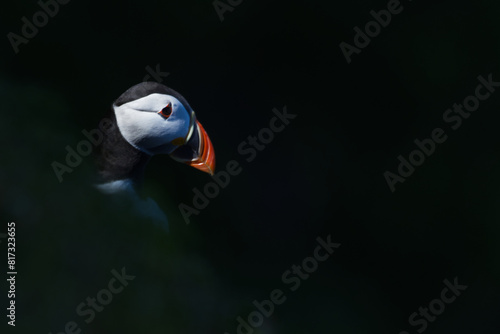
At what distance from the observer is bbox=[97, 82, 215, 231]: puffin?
2.49m

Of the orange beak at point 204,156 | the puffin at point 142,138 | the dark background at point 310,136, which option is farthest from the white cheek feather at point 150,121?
the dark background at point 310,136

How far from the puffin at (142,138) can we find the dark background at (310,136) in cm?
33

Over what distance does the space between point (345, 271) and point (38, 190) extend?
5.41 ft

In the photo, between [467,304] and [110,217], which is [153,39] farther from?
[467,304]

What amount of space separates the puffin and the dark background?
0.33 m

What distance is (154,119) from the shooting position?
2.51 metres

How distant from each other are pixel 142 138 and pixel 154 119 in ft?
0.27

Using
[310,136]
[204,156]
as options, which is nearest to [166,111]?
[204,156]

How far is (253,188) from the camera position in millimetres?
3662

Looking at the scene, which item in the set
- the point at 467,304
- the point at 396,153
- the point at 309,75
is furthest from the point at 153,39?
the point at 467,304

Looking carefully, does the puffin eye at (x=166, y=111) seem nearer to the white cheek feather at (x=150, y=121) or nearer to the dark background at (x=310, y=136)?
the white cheek feather at (x=150, y=121)

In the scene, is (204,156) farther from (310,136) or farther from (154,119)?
(310,136)

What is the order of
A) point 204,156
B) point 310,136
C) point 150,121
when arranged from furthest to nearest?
1. point 310,136
2. point 204,156
3. point 150,121

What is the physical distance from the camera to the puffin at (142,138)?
8.18 ft
